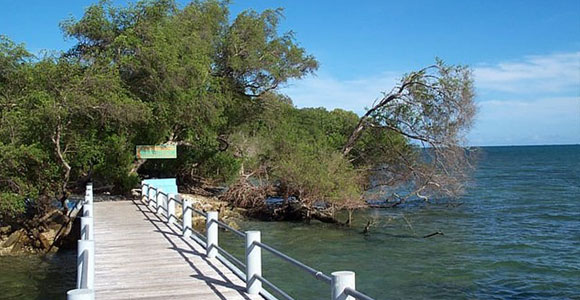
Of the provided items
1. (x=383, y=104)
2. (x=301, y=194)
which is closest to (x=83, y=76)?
(x=301, y=194)

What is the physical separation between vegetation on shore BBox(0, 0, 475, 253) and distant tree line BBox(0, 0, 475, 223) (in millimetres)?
64

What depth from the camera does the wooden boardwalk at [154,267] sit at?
339 inches

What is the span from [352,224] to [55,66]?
47.2ft

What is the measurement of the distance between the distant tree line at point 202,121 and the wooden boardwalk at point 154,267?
4694 millimetres

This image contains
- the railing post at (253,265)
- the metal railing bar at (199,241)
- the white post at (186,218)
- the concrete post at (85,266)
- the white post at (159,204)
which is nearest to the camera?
the concrete post at (85,266)

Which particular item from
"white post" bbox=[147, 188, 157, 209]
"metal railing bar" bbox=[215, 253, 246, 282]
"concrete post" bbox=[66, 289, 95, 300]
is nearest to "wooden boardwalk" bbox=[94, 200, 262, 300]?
"metal railing bar" bbox=[215, 253, 246, 282]

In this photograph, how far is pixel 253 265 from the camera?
27.8 feet

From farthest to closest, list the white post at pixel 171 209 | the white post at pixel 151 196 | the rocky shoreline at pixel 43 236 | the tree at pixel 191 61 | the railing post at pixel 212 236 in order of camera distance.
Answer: the tree at pixel 191 61 → the white post at pixel 151 196 → the rocky shoreline at pixel 43 236 → the white post at pixel 171 209 → the railing post at pixel 212 236

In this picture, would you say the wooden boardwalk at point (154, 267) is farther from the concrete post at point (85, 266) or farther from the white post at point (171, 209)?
the concrete post at point (85, 266)

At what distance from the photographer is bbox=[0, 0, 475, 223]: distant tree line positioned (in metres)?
19.4

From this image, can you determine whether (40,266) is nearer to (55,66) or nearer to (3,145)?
(3,145)

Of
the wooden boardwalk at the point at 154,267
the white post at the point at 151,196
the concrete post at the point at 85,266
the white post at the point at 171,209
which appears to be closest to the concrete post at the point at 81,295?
the concrete post at the point at 85,266

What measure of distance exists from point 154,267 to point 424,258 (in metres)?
10.9

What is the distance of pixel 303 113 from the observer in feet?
199
